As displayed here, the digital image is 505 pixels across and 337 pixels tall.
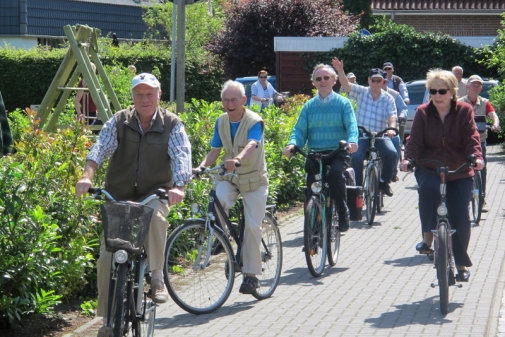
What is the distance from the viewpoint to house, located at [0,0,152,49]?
47.5 metres

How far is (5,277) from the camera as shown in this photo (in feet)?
21.8

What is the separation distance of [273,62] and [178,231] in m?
29.4

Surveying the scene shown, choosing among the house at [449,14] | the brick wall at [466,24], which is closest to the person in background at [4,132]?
the house at [449,14]

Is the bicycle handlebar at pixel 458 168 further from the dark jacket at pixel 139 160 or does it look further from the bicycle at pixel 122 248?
the bicycle at pixel 122 248

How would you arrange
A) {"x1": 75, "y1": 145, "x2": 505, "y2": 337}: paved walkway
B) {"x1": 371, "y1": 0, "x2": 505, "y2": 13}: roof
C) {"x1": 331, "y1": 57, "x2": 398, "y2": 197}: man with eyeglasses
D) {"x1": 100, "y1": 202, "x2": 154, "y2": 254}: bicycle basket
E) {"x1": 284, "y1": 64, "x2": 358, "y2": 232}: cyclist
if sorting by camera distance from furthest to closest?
1. {"x1": 371, "y1": 0, "x2": 505, "y2": 13}: roof
2. {"x1": 331, "y1": 57, "x2": 398, "y2": 197}: man with eyeglasses
3. {"x1": 284, "y1": 64, "x2": 358, "y2": 232}: cyclist
4. {"x1": 75, "y1": 145, "x2": 505, "y2": 337}: paved walkway
5. {"x1": 100, "y1": 202, "x2": 154, "y2": 254}: bicycle basket

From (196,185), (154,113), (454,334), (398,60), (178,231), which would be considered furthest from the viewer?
(398,60)

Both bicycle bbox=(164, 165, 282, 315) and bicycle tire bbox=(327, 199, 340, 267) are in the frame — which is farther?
bicycle tire bbox=(327, 199, 340, 267)

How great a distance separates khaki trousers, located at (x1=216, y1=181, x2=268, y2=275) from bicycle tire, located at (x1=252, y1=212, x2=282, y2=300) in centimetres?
27

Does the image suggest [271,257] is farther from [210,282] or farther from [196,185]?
[196,185]

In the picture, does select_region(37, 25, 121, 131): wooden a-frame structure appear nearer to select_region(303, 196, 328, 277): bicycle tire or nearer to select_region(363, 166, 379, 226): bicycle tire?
select_region(363, 166, 379, 226): bicycle tire

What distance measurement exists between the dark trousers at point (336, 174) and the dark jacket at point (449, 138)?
1613 millimetres

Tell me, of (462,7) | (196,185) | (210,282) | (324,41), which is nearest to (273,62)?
(324,41)

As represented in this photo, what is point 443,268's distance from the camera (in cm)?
777

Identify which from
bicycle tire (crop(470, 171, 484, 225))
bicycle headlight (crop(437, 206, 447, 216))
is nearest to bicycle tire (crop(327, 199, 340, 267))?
bicycle headlight (crop(437, 206, 447, 216))
